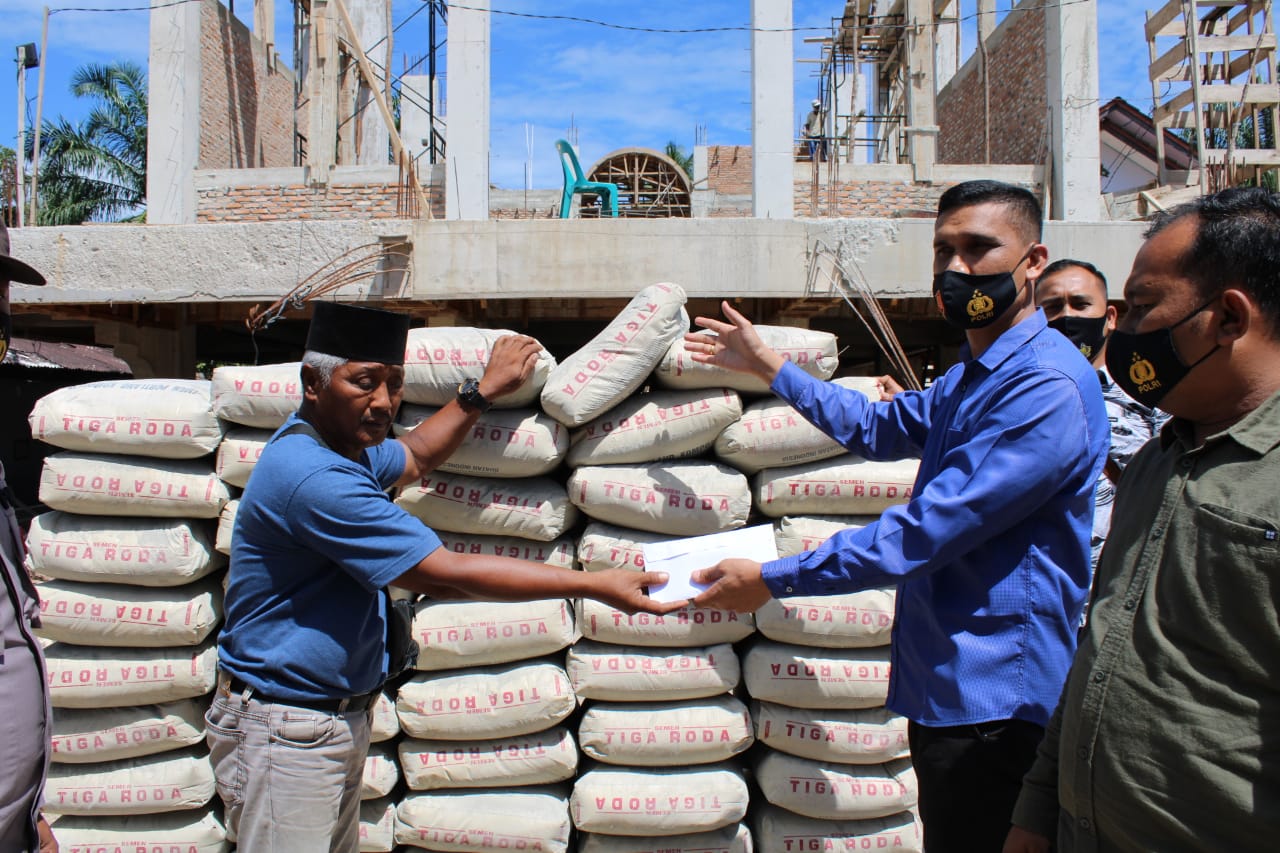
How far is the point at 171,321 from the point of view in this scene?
8.27 metres

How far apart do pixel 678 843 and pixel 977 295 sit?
80.5 inches

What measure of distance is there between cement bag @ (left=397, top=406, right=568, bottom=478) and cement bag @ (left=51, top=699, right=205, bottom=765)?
129 centimetres

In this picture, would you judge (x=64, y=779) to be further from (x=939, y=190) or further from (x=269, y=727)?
(x=939, y=190)

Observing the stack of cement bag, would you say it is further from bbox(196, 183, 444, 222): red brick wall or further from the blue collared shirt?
bbox(196, 183, 444, 222): red brick wall

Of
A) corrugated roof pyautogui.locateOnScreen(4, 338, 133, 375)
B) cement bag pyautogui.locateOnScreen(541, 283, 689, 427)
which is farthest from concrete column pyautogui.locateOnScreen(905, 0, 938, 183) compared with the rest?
corrugated roof pyautogui.locateOnScreen(4, 338, 133, 375)

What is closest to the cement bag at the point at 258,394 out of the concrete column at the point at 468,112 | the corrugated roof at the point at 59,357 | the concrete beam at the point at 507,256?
the concrete beam at the point at 507,256

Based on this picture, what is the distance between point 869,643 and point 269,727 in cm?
187

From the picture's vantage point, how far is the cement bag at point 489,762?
2.77 metres

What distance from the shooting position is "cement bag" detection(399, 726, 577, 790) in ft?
9.09

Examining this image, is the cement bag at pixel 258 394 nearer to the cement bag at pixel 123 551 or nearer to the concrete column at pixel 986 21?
the cement bag at pixel 123 551

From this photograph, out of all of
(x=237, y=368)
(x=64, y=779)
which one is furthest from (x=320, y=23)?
(x=64, y=779)

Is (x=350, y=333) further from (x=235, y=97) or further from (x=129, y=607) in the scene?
(x=235, y=97)

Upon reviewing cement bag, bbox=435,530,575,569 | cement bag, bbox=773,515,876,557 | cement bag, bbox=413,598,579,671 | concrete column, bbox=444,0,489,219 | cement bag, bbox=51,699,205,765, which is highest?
concrete column, bbox=444,0,489,219

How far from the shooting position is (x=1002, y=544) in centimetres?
177
